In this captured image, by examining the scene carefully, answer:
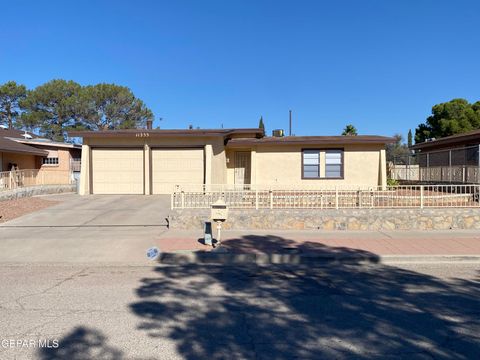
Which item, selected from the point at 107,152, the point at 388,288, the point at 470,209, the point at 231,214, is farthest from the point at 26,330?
the point at 107,152

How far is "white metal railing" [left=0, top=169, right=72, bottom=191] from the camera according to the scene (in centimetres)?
1691

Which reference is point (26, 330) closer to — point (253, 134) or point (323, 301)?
point (323, 301)

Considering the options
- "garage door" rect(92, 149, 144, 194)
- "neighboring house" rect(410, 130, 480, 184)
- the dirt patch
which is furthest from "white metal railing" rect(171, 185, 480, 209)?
"garage door" rect(92, 149, 144, 194)

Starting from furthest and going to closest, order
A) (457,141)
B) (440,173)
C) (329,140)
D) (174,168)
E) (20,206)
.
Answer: (440,173)
(457,141)
(174,168)
(329,140)
(20,206)

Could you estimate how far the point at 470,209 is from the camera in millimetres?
11484

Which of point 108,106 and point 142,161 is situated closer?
point 142,161

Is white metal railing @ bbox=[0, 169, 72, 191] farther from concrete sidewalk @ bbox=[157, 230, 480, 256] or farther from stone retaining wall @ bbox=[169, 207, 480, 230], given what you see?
concrete sidewalk @ bbox=[157, 230, 480, 256]

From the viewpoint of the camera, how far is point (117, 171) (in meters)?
19.5

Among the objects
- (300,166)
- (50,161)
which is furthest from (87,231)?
(50,161)

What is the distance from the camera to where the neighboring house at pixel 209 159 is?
18.6m

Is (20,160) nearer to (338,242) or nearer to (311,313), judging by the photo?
(338,242)

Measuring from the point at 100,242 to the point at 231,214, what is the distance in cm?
379

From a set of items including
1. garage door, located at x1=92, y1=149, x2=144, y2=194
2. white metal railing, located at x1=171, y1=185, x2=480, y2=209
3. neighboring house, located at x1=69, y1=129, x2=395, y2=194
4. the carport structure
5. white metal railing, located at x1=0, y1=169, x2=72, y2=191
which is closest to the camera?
white metal railing, located at x1=171, y1=185, x2=480, y2=209

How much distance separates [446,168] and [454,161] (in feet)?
1.62
